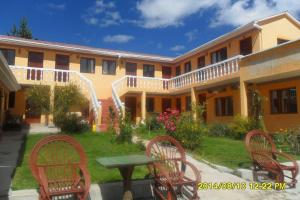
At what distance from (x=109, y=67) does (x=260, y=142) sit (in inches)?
674

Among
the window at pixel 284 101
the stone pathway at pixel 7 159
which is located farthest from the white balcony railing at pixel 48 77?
the window at pixel 284 101

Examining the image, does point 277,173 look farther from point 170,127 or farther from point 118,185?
point 170,127

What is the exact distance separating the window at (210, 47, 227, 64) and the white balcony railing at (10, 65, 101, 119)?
9142 mm

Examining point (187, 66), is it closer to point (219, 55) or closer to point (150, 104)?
point (219, 55)

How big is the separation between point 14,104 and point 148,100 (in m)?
10.6

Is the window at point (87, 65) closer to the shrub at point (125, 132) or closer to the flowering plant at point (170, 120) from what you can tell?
the shrub at point (125, 132)

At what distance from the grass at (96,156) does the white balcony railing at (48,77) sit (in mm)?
5827

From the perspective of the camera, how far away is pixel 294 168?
6.43 meters

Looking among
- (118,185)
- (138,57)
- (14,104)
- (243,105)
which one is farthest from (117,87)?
(118,185)

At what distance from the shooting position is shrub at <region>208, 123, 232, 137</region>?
1593 centimetres

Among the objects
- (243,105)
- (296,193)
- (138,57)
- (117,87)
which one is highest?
(138,57)

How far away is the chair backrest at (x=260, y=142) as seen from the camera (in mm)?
6984

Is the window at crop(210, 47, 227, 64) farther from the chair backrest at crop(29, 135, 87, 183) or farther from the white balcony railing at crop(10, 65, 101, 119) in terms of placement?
the chair backrest at crop(29, 135, 87, 183)

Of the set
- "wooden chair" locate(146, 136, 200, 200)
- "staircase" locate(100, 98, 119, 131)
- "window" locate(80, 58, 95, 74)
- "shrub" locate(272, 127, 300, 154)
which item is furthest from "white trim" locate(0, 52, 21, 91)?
"window" locate(80, 58, 95, 74)
